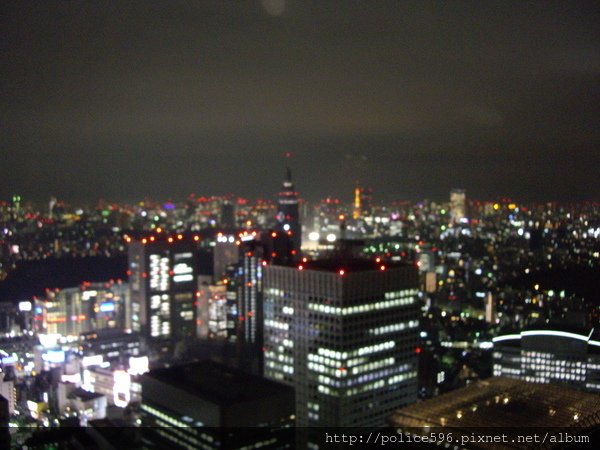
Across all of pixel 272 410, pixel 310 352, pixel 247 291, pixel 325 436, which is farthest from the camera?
pixel 247 291

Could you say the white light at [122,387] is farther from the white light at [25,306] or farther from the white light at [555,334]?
the white light at [555,334]

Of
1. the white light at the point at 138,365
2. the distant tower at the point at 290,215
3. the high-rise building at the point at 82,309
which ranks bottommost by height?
the white light at the point at 138,365

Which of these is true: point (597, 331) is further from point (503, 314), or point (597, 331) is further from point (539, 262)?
point (503, 314)

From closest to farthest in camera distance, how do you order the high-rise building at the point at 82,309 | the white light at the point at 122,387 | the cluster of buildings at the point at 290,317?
the cluster of buildings at the point at 290,317
the white light at the point at 122,387
the high-rise building at the point at 82,309

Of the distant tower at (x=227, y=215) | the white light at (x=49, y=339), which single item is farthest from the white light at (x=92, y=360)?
the distant tower at (x=227, y=215)

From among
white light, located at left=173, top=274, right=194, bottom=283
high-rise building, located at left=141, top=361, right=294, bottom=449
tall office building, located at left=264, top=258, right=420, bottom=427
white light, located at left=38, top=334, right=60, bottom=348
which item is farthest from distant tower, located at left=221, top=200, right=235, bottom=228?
high-rise building, located at left=141, top=361, right=294, bottom=449

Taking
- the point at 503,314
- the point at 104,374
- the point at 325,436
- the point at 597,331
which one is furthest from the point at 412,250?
the point at 325,436
